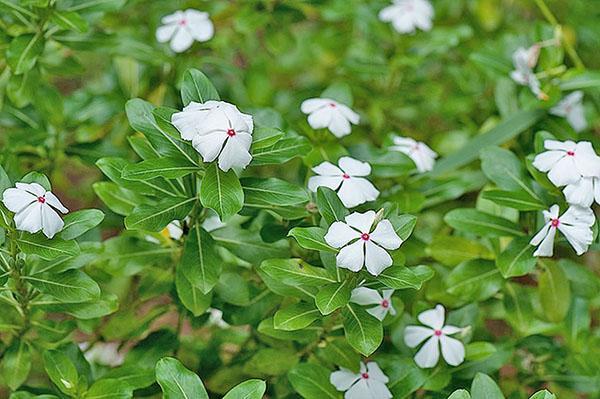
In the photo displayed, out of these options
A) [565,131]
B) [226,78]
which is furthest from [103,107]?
[565,131]

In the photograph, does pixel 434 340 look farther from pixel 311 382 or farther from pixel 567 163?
pixel 567 163

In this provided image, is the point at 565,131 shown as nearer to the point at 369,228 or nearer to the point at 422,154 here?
the point at 422,154

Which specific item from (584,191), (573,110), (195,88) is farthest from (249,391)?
(573,110)

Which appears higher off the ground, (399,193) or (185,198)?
(185,198)

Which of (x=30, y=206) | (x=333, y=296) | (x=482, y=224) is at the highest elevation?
(x=30, y=206)

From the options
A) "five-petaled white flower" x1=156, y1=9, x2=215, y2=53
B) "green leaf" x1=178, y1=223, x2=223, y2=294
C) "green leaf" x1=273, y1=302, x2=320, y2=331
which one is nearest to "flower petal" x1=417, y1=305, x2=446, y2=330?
"green leaf" x1=273, y1=302, x2=320, y2=331

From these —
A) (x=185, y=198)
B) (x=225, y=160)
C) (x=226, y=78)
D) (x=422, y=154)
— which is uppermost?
(x=225, y=160)

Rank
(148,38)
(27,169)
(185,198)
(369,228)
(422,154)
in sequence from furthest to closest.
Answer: (148,38), (27,169), (422,154), (185,198), (369,228)

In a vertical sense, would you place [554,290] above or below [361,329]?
below
